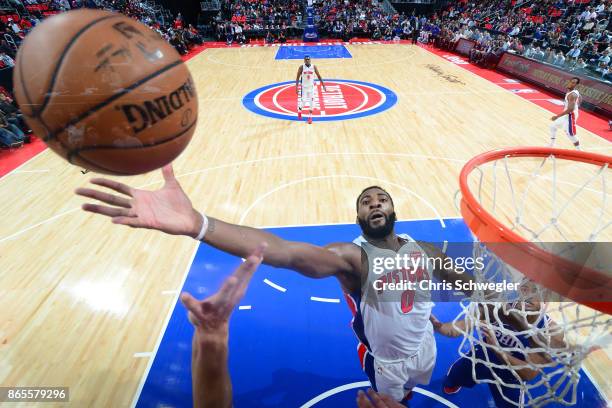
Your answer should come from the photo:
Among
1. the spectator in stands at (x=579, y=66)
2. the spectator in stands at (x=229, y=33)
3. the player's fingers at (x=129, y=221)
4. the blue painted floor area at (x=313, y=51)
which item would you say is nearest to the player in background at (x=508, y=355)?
the player's fingers at (x=129, y=221)

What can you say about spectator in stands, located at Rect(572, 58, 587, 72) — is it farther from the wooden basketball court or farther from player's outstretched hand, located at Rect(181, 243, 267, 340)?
player's outstretched hand, located at Rect(181, 243, 267, 340)

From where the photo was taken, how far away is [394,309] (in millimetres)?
2018

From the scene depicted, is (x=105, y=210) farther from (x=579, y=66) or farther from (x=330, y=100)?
(x=579, y=66)

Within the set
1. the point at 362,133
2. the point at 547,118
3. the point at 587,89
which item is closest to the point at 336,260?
the point at 362,133

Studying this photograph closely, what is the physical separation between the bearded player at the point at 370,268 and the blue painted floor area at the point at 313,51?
13868mm

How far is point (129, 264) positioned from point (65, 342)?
101 cm

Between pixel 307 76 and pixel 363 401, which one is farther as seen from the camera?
pixel 307 76

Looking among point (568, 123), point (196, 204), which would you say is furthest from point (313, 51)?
point (196, 204)

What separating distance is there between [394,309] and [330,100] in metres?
8.01

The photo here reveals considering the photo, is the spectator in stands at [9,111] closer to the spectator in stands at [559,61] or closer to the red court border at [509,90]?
the red court border at [509,90]

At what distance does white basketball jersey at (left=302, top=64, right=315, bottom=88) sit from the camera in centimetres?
730

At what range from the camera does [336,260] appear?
1.96m

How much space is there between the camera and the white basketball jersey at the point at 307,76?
7.30 metres

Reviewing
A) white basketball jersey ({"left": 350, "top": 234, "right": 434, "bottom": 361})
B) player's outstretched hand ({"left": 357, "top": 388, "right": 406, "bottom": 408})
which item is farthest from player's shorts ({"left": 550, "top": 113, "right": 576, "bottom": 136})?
player's outstretched hand ({"left": 357, "top": 388, "right": 406, "bottom": 408})
